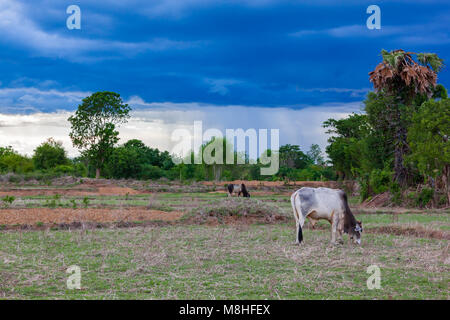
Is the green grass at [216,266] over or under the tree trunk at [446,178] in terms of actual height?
under

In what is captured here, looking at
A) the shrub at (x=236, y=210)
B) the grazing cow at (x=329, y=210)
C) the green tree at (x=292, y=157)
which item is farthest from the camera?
the green tree at (x=292, y=157)

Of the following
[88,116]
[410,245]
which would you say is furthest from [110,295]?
[88,116]

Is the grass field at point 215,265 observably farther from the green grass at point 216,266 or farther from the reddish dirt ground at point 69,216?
the reddish dirt ground at point 69,216

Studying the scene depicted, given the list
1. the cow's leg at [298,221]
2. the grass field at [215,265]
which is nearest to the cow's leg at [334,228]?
the grass field at [215,265]

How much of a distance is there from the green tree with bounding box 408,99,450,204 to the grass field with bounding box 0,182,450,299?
32.1ft

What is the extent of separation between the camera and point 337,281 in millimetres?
7773

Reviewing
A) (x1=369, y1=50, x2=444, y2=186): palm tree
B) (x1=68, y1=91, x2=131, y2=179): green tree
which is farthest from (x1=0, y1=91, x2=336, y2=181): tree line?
(x1=369, y1=50, x2=444, y2=186): palm tree

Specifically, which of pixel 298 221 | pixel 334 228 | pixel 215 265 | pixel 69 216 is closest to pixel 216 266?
pixel 215 265

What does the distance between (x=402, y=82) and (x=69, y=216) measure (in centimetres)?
2043

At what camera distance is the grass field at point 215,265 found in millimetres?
7078

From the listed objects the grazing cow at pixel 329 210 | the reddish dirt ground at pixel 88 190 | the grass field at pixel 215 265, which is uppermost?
the grazing cow at pixel 329 210

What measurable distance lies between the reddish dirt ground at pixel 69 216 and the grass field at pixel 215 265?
2.54m

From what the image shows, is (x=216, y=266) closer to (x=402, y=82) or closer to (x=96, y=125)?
(x=402, y=82)
